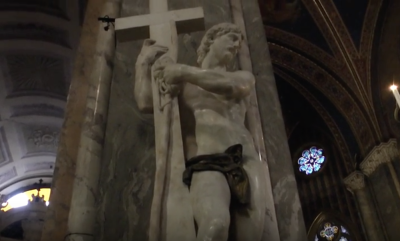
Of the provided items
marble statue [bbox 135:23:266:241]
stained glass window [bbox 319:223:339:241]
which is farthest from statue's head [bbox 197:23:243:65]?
stained glass window [bbox 319:223:339:241]

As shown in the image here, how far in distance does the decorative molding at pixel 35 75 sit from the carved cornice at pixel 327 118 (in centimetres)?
504

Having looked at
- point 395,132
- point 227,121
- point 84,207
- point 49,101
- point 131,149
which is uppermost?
point 49,101

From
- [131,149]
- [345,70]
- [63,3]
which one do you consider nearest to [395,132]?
[345,70]

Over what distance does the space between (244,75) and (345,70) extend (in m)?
7.98

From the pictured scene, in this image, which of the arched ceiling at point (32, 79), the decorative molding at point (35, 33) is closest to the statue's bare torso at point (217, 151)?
the arched ceiling at point (32, 79)

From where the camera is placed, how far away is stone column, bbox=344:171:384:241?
8797 mm

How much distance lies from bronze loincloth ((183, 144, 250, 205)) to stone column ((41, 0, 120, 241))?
27.5 inches

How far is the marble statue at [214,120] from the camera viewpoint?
1.47 meters

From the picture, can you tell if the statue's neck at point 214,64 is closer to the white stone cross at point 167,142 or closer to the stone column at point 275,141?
the white stone cross at point 167,142

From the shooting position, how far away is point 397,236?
7.98 meters

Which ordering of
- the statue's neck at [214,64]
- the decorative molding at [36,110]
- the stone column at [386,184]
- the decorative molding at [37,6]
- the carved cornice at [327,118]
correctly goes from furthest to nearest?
the carved cornice at [327,118]
the decorative molding at [36,110]
the stone column at [386,184]
the decorative molding at [37,6]
the statue's neck at [214,64]

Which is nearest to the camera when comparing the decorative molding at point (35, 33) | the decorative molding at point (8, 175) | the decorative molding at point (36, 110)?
the decorative molding at point (35, 33)

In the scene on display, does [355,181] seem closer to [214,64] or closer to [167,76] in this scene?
[214,64]

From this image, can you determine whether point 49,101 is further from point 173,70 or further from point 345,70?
point 173,70
